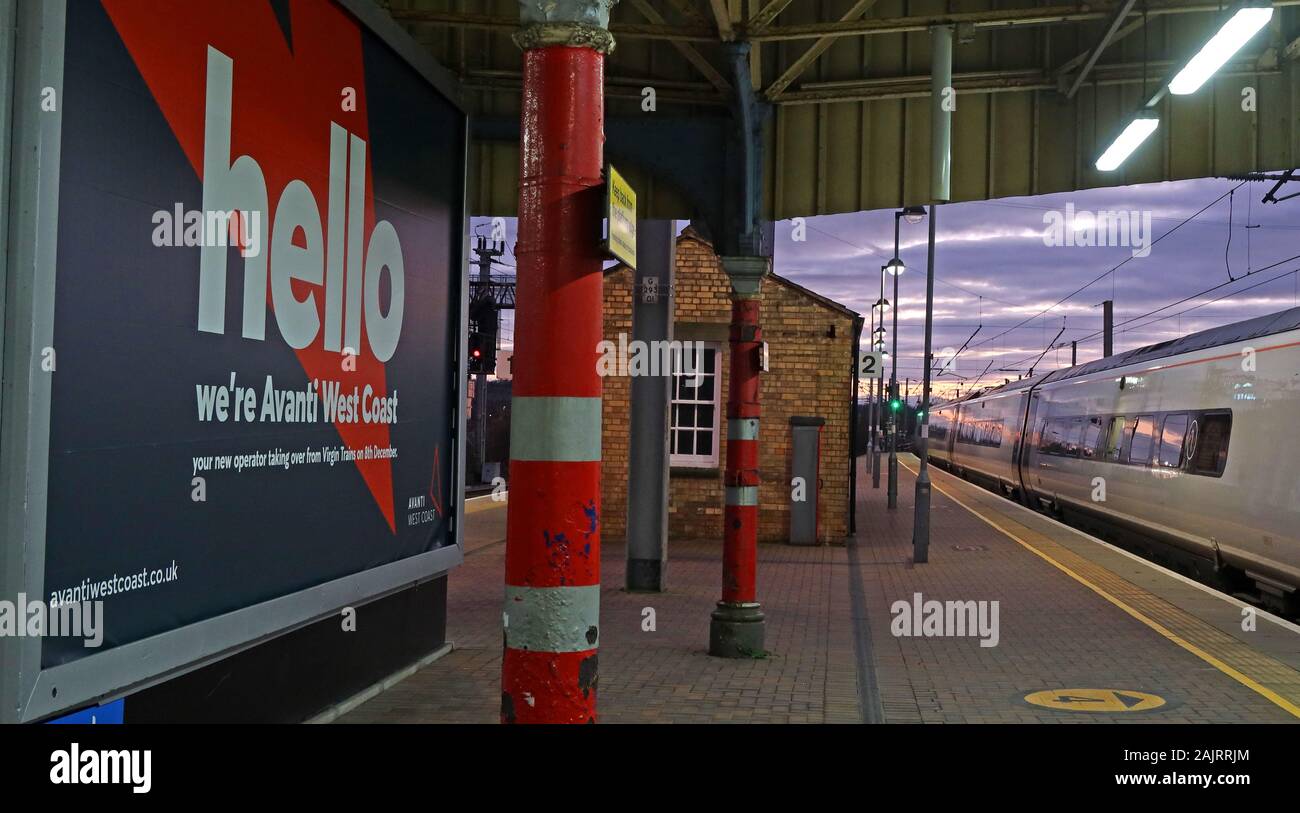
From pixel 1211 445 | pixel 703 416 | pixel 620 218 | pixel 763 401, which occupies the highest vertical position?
pixel 620 218

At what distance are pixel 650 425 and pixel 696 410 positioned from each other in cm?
507

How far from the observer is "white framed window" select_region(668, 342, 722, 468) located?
737 inches

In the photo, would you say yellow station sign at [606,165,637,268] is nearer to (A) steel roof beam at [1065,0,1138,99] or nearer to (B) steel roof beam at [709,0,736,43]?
(B) steel roof beam at [709,0,736,43]

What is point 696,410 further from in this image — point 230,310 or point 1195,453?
point 230,310

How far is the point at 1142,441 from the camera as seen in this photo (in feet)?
59.5

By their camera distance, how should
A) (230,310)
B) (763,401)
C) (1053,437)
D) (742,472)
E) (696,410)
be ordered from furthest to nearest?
(1053,437) < (696,410) < (763,401) < (742,472) < (230,310)

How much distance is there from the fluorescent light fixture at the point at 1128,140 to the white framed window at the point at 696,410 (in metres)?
8.63

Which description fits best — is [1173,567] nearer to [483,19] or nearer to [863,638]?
[863,638]

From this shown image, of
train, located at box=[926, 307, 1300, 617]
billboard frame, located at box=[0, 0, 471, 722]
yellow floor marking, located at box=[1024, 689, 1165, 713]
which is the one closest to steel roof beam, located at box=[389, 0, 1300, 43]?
train, located at box=[926, 307, 1300, 617]

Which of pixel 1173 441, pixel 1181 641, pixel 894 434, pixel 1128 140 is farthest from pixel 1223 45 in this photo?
pixel 894 434

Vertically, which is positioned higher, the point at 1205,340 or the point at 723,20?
the point at 723,20

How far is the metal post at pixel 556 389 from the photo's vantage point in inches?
131

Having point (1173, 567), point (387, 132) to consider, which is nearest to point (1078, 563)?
point (1173, 567)
